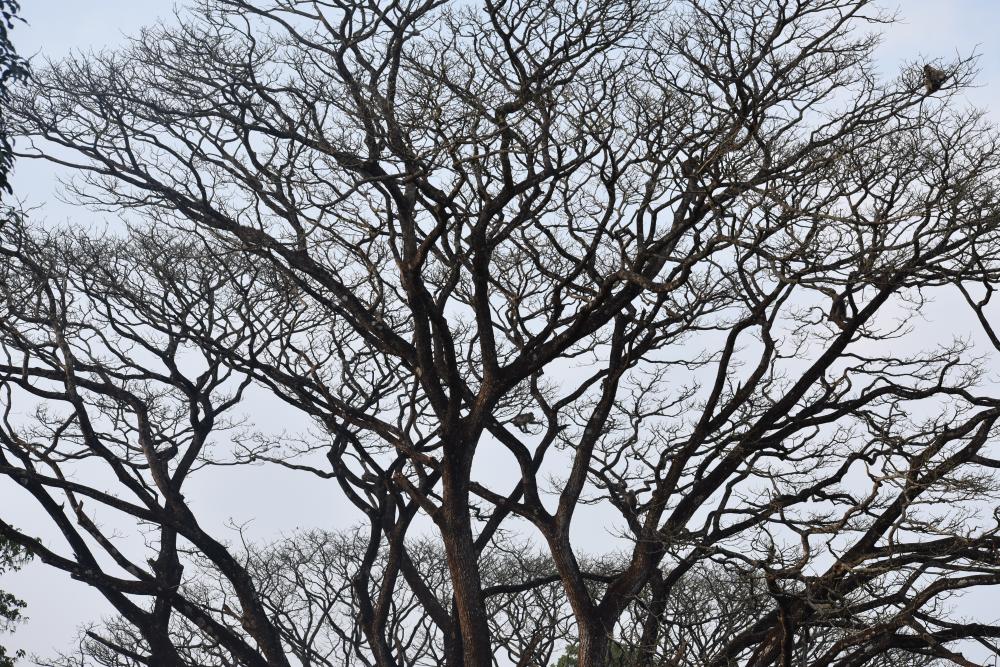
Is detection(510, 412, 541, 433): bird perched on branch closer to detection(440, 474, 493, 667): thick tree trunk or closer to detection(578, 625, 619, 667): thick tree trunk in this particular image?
detection(440, 474, 493, 667): thick tree trunk

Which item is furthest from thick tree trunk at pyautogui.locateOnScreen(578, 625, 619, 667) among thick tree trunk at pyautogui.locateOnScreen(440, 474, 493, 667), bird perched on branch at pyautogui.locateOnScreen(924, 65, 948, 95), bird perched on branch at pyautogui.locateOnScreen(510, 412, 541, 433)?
bird perched on branch at pyautogui.locateOnScreen(924, 65, 948, 95)

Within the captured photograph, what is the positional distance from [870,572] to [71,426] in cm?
894

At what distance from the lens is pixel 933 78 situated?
342 inches

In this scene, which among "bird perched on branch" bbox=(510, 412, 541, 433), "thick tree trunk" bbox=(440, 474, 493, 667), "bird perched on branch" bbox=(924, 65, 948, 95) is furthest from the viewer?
"bird perched on branch" bbox=(510, 412, 541, 433)

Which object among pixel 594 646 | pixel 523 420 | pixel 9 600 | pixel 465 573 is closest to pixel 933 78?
pixel 523 420

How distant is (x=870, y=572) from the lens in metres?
7.99

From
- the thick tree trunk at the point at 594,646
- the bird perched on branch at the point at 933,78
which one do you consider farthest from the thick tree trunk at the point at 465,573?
the bird perched on branch at the point at 933,78

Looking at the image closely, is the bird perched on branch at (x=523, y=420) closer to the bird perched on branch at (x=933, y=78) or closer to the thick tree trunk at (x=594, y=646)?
the thick tree trunk at (x=594, y=646)

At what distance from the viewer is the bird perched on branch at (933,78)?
861 cm

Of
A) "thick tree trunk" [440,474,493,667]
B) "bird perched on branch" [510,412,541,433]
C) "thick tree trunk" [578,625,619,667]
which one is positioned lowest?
"thick tree trunk" [578,625,619,667]

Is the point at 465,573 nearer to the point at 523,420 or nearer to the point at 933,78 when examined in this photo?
the point at 523,420

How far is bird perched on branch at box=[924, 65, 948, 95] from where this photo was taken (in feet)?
28.2

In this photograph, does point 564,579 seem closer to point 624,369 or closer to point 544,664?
point 624,369

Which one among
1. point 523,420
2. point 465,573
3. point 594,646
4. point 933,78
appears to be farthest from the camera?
point 523,420
